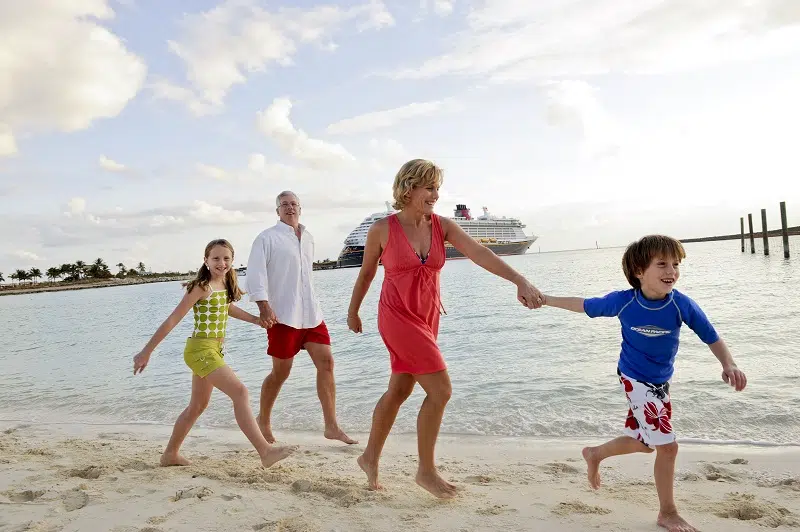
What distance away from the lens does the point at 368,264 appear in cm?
308

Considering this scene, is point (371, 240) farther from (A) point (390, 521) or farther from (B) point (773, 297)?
(B) point (773, 297)

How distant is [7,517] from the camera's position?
2.60 metres

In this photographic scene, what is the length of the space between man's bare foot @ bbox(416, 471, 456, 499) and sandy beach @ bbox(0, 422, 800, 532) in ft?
0.14

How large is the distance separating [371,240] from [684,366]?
15.9 feet

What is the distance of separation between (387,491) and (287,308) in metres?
1.57

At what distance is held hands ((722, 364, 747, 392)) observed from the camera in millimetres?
2352

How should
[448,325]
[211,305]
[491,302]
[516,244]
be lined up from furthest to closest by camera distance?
[516,244]
[491,302]
[448,325]
[211,305]

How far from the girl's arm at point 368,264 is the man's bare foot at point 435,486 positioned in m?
0.84

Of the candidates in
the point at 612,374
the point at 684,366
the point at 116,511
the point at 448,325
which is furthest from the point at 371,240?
the point at 448,325

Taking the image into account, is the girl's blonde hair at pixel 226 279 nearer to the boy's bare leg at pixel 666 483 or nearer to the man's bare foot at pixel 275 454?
the man's bare foot at pixel 275 454

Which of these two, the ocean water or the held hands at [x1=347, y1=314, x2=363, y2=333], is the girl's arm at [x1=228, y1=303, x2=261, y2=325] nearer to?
the held hands at [x1=347, y1=314, x2=363, y2=333]

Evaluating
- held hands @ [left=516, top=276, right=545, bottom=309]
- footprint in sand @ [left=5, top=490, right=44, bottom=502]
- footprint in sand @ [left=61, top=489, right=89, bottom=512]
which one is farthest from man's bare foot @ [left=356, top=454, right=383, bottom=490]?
footprint in sand @ [left=5, top=490, right=44, bottom=502]

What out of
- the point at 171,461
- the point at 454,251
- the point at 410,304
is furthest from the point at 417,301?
the point at 454,251

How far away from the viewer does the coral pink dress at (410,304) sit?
2.74 m
